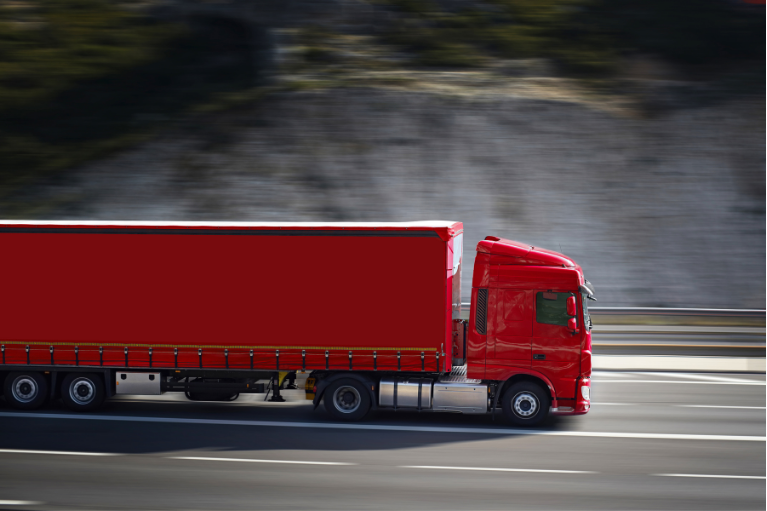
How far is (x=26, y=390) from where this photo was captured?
477 inches

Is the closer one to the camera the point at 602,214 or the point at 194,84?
the point at 602,214

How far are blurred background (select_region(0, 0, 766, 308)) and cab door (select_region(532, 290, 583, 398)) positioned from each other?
477 inches

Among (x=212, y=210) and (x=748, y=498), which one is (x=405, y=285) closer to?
(x=748, y=498)

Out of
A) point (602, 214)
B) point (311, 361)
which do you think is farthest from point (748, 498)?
A: point (602, 214)

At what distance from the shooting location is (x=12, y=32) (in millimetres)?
35000

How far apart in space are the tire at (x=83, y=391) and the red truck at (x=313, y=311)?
1.06ft

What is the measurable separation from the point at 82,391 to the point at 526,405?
7102mm

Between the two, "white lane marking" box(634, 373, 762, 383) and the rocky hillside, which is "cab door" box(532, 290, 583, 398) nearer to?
"white lane marking" box(634, 373, 762, 383)

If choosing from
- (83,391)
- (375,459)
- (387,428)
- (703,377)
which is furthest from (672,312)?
(83,391)

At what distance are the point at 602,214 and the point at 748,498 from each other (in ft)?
56.6

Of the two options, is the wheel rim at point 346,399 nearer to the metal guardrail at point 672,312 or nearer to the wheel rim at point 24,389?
the wheel rim at point 24,389

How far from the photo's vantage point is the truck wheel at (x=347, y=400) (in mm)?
11648

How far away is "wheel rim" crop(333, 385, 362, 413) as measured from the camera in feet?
38.3

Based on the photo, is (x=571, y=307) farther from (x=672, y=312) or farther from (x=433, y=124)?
(x=433, y=124)
